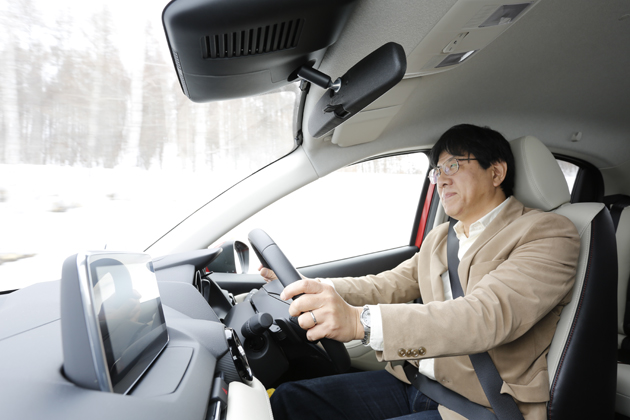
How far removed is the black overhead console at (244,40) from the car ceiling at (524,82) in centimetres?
13

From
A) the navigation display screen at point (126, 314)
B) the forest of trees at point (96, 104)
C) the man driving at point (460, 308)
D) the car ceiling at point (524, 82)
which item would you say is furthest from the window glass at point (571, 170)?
the navigation display screen at point (126, 314)

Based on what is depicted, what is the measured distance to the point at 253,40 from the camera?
90cm

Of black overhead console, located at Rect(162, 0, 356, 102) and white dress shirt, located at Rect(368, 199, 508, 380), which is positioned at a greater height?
black overhead console, located at Rect(162, 0, 356, 102)

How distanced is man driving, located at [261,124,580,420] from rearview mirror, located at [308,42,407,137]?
478 millimetres

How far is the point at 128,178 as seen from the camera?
137 centimetres

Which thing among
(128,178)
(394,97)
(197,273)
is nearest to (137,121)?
(128,178)

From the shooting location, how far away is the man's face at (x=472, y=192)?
151 cm

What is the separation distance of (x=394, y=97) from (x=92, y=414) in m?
1.42

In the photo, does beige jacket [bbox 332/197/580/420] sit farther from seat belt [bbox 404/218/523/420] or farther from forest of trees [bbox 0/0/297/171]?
forest of trees [bbox 0/0/297/171]

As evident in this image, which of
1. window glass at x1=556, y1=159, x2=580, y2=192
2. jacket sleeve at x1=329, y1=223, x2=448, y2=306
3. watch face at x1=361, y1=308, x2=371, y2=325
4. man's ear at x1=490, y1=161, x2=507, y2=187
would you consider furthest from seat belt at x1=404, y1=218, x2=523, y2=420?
window glass at x1=556, y1=159, x2=580, y2=192

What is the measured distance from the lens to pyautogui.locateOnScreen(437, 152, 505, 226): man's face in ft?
4.94

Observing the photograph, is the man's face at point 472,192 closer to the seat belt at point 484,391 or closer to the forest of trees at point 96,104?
the seat belt at point 484,391

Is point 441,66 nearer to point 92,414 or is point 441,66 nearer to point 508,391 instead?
point 508,391

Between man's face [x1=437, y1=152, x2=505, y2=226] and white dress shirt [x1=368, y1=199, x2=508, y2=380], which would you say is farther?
man's face [x1=437, y1=152, x2=505, y2=226]
